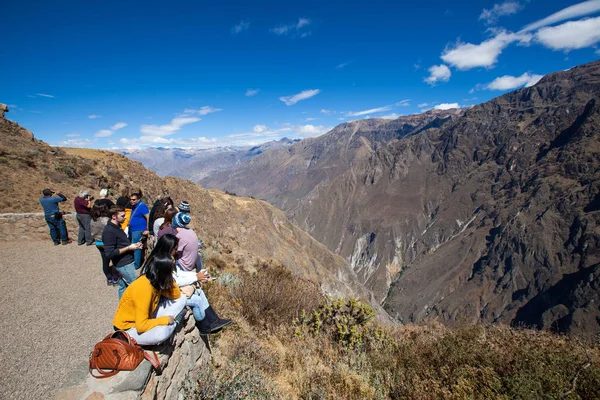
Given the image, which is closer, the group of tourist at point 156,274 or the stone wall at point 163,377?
the stone wall at point 163,377

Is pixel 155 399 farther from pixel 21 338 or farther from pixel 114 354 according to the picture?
pixel 21 338

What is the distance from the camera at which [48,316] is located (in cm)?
531

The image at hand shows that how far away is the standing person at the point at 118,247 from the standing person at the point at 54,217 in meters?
5.99

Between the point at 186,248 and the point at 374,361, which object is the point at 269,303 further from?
the point at 374,361

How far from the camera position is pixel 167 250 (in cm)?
325

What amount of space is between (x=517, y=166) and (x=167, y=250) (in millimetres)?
236382

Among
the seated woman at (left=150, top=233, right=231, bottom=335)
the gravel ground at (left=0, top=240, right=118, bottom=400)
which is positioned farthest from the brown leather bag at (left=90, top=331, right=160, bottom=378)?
the seated woman at (left=150, top=233, right=231, bottom=335)

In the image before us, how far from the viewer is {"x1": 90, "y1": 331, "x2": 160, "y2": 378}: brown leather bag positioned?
2.36 metres

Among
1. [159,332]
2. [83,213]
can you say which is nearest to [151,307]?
[159,332]

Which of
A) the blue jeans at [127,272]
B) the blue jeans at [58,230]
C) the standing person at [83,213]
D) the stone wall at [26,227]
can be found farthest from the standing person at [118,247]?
the stone wall at [26,227]

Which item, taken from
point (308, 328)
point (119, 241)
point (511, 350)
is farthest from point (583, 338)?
point (119, 241)

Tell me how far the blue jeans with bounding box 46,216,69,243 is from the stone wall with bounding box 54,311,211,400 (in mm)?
8628

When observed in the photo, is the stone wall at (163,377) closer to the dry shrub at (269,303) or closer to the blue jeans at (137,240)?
the dry shrub at (269,303)

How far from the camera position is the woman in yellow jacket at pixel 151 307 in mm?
2787
